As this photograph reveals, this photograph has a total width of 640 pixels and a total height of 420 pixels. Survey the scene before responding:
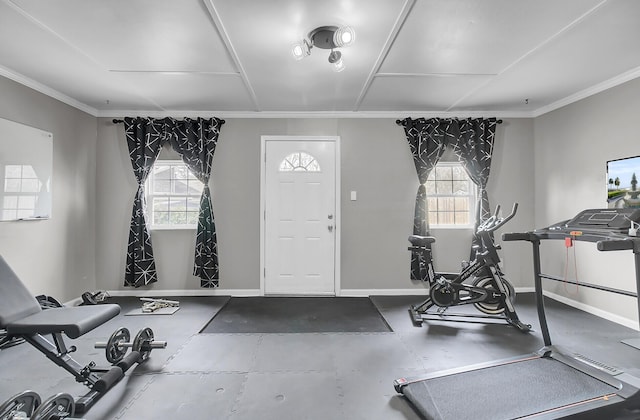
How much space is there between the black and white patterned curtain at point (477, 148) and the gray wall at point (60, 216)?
4785 mm

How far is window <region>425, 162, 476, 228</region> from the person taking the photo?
4.39 m

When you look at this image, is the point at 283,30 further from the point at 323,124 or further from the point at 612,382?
the point at 612,382

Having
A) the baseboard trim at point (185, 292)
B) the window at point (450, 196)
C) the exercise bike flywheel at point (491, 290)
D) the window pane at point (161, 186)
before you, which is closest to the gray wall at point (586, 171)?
the window at point (450, 196)

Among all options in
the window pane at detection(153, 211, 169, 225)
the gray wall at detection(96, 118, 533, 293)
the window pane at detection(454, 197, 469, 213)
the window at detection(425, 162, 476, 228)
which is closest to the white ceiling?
the gray wall at detection(96, 118, 533, 293)

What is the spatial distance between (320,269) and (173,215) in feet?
7.01

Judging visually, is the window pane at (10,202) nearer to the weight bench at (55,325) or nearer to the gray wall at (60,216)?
the gray wall at (60,216)

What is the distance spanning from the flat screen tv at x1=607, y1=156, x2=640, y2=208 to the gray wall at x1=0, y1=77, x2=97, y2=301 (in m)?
5.87

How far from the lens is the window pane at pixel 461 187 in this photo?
442 cm

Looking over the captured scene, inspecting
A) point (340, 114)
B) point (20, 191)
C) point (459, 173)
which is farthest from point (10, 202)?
point (459, 173)

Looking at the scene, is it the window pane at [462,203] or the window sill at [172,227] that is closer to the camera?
the window sill at [172,227]

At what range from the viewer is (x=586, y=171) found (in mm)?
3531

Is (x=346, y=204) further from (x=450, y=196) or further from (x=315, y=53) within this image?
(x=315, y=53)

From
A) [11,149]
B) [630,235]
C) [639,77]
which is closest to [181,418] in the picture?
[630,235]

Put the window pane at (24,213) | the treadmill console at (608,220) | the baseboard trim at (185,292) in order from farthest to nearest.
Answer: the baseboard trim at (185,292) → the window pane at (24,213) → the treadmill console at (608,220)
